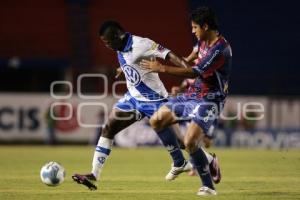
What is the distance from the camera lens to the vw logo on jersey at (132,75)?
391 inches

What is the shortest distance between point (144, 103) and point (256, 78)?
55.3 ft

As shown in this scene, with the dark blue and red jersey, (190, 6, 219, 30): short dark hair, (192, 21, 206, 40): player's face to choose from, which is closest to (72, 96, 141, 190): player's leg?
the dark blue and red jersey

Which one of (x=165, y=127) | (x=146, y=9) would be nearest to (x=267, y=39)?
(x=146, y=9)

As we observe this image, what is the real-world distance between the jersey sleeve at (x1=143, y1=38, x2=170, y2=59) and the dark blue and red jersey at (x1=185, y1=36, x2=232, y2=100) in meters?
0.47

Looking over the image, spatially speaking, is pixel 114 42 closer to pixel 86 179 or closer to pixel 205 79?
pixel 205 79

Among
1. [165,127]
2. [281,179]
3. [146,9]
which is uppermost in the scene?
[146,9]

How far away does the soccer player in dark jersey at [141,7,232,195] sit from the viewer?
9180 millimetres

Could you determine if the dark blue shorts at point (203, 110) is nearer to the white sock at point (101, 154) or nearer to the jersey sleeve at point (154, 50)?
the jersey sleeve at point (154, 50)

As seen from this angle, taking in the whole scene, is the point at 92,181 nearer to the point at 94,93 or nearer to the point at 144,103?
the point at 144,103

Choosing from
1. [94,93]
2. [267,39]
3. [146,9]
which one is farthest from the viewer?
[146,9]

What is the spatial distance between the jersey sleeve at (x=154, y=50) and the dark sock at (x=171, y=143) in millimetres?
1486

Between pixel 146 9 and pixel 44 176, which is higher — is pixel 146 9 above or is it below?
above

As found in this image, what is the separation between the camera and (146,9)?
104 feet

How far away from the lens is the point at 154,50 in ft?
31.8
